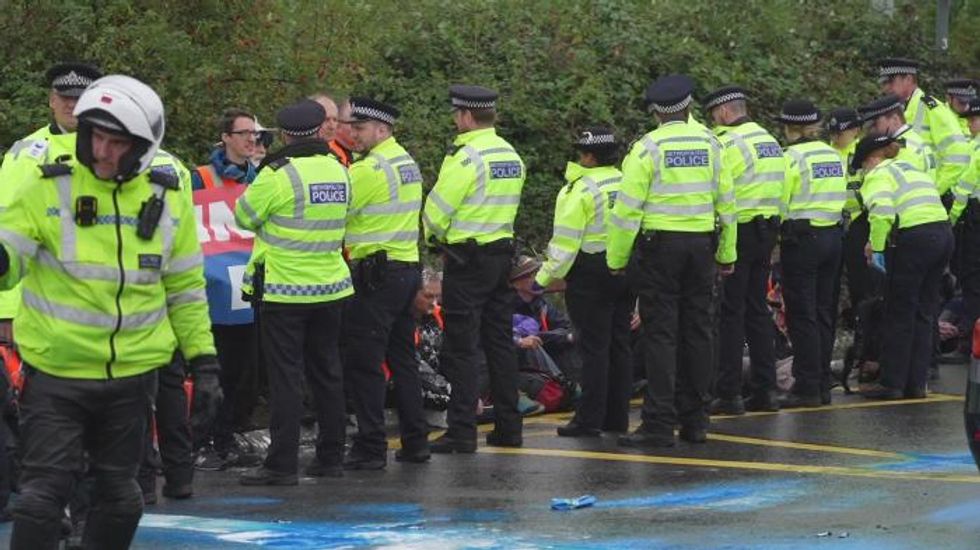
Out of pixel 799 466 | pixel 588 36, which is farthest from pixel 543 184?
pixel 799 466

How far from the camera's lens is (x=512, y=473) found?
11414 mm

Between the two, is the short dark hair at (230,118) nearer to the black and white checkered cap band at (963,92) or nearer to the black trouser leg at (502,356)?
the black trouser leg at (502,356)

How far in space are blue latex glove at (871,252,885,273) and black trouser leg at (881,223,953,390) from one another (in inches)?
9.9

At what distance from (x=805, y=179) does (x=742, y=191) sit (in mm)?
737

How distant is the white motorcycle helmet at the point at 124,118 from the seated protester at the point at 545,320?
6.83 metres

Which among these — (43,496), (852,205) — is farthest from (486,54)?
(43,496)

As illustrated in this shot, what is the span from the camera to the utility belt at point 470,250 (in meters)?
12.0

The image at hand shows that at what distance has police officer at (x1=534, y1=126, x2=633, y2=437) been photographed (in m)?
12.7

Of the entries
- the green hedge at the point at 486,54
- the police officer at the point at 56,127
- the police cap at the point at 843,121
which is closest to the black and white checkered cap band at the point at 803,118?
the police cap at the point at 843,121

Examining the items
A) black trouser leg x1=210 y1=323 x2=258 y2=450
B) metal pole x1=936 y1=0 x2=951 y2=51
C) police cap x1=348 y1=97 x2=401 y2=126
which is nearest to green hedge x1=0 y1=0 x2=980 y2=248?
metal pole x1=936 y1=0 x2=951 y2=51

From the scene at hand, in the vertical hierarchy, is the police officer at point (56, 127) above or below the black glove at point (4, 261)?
above

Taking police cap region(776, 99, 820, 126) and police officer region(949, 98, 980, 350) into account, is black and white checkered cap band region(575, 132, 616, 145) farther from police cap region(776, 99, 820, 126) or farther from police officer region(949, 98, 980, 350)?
police officer region(949, 98, 980, 350)

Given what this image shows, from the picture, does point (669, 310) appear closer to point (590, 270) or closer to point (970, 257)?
point (590, 270)

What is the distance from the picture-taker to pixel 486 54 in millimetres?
18734
